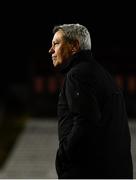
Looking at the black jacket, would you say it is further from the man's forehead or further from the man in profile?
the man's forehead

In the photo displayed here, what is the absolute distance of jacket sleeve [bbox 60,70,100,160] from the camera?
2.75 m

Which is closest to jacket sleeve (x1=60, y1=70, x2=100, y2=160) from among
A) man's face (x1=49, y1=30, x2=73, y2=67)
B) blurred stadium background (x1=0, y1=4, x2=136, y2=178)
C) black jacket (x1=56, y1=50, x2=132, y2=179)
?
black jacket (x1=56, y1=50, x2=132, y2=179)

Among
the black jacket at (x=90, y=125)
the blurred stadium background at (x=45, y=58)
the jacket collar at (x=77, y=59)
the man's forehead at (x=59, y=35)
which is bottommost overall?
the blurred stadium background at (x=45, y=58)

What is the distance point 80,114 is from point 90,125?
7cm

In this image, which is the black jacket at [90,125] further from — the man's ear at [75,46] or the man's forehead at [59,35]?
the man's forehead at [59,35]

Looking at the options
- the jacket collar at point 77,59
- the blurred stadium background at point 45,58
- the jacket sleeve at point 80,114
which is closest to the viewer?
the jacket sleeve at point 80,114

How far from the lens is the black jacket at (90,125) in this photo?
109 inches

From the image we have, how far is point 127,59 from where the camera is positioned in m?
17.5

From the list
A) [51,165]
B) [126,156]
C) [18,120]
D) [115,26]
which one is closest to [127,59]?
[115,26]

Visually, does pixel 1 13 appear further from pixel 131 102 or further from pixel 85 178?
pixel 85 178

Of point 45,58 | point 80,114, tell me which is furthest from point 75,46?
point 45,58

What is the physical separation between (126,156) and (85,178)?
24 cm

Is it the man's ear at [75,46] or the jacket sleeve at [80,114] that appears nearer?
the jacket sleeve at [80,114]

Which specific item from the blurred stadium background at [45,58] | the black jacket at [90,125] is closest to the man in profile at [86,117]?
the black jacket at [90,125]
